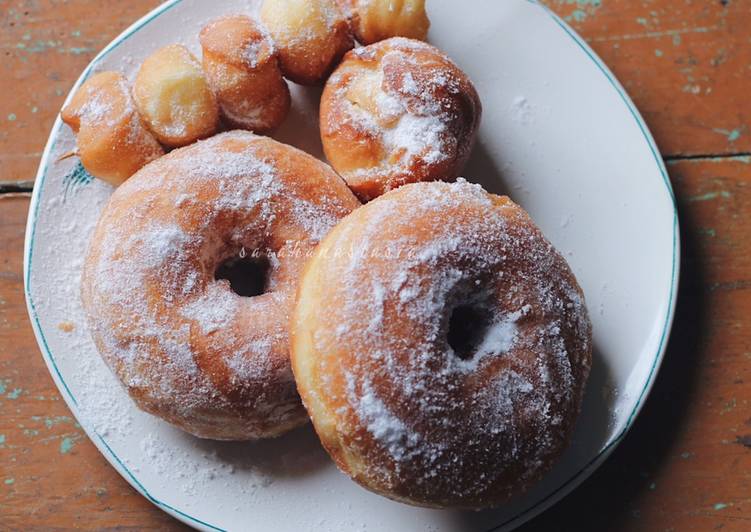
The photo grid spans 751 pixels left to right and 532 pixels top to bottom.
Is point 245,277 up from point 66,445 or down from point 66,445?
up

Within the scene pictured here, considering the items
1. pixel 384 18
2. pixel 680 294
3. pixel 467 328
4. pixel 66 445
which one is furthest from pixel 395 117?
pixel 66 445

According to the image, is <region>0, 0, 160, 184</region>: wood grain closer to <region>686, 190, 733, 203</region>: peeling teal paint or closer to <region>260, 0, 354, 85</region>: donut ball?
<region>260, 0, 354, 85</region>: donut ball

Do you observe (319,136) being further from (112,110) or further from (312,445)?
(312,445)

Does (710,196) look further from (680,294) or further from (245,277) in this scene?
(245,277)

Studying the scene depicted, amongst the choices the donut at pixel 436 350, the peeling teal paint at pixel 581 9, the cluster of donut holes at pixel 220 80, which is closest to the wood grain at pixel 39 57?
the cluster of donut holes at pixel 220 80

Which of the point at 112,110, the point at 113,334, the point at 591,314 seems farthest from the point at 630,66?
the point at 113,334

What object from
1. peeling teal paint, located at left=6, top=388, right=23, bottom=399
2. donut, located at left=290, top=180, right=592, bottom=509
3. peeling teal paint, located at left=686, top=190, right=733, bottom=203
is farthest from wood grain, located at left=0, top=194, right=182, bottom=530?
A: peeling teal paint, located at left=686, top=190, right=733, bottom=203
